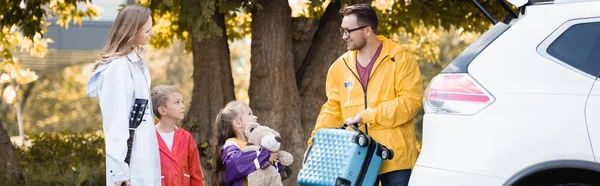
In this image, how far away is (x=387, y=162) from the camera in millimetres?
6074

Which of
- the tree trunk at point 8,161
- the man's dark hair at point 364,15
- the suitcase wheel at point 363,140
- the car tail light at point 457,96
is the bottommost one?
the tree trunk at point 8,161

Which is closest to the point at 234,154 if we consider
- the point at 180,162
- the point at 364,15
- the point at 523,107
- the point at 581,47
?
the point at 180,162

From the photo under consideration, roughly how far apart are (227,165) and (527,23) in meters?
2.24

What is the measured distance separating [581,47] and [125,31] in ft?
7.31

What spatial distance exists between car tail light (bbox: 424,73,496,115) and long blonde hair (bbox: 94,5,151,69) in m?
1.50

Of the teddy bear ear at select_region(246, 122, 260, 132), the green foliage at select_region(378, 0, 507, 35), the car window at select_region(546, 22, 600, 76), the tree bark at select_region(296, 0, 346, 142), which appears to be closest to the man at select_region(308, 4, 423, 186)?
the teddy bear ear at select_region(246, 122, 260, 132)

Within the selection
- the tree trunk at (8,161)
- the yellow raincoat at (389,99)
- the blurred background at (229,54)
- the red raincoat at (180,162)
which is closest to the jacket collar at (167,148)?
the red raincoat at (180,162)

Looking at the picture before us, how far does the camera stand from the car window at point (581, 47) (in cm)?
482

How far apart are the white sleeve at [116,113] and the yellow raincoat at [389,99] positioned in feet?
4.58

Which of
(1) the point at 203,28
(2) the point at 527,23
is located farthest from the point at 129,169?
(1) the point at 203,28

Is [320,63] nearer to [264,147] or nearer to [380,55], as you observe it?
[264,147]

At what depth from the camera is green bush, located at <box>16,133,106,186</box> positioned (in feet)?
34.7

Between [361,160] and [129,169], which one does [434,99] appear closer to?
[361,160]

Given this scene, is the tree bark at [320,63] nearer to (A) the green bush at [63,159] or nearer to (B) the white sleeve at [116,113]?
(A) the green bush at [63,159]
